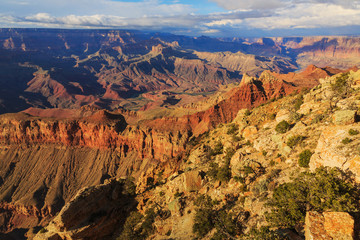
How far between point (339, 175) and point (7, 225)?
99.4m

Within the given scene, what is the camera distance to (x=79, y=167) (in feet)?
315

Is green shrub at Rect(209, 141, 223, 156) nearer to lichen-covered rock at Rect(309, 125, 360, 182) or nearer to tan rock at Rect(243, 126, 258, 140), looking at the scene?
tan rock at Rect(243, 126, 258, 140)

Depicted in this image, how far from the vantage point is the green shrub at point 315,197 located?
16.9m

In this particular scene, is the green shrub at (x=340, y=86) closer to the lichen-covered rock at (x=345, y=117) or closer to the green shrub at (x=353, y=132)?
the lichen-covered rock at (x=345, y=117)

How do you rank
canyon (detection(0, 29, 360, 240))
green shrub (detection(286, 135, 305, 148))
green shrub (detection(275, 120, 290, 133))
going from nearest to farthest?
green shrub (detection(286, 135, 305, 148))
canyon (detection(0, 29, 360, 240))
green shrub (detection(275, 120, 290, 133))

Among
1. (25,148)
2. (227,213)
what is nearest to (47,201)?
(25,148)

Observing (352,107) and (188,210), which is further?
(188,210)

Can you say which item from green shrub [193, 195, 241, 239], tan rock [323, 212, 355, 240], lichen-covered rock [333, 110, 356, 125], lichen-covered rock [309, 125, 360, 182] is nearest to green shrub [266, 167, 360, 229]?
lichen-covered rock [309, 125, 360, 182]

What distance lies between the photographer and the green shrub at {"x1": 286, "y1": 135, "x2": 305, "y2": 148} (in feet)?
87.2

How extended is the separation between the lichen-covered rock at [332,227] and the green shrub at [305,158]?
8623 mm

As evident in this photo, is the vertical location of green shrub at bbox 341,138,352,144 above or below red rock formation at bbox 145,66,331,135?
above

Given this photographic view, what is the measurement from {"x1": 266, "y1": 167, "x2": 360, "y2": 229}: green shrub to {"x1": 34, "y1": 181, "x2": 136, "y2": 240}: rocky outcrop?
29.1 metres

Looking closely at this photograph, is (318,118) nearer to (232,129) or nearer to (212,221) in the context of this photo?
(232,129)

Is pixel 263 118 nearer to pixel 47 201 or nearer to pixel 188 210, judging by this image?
pixel 188 210
